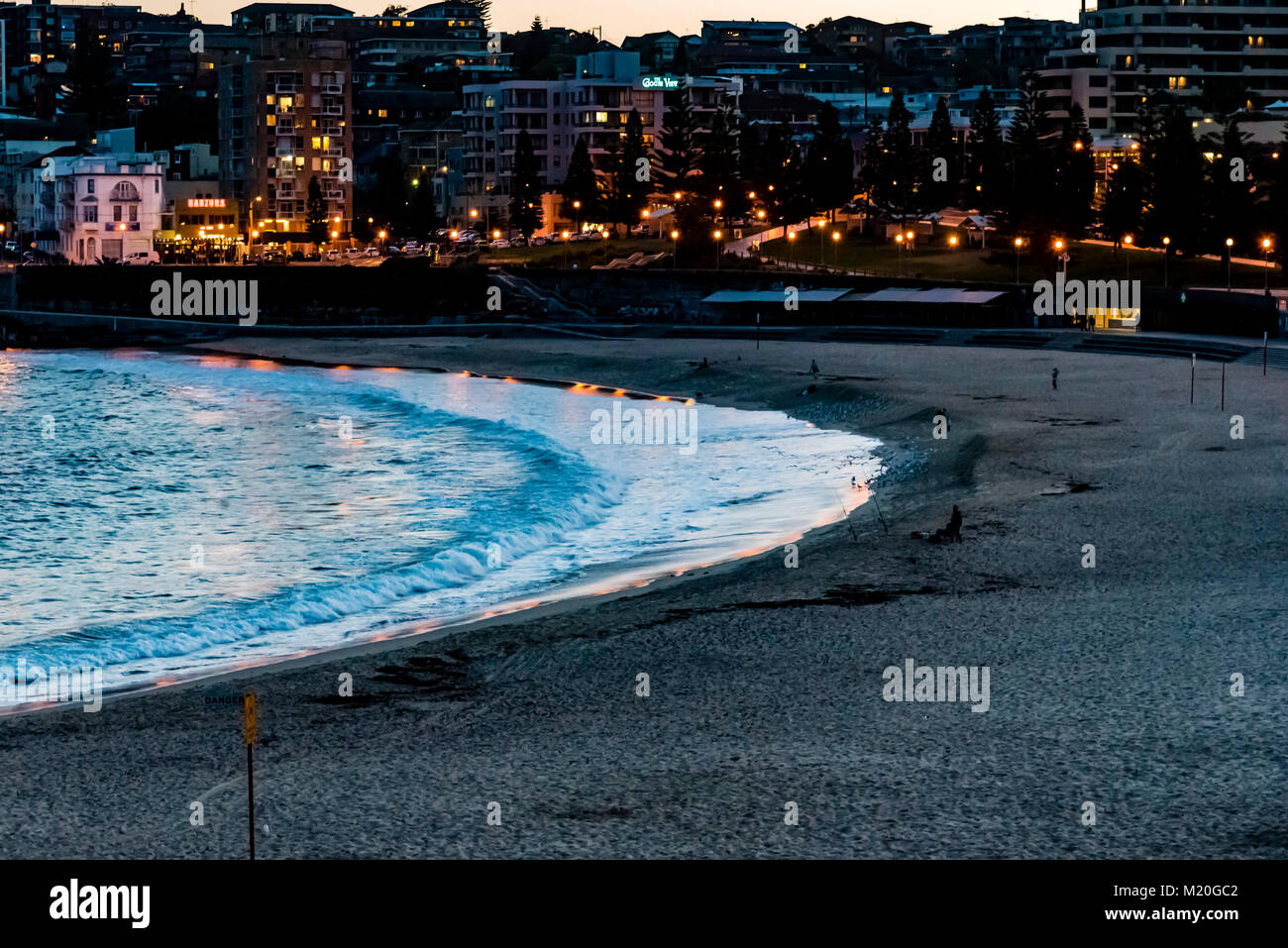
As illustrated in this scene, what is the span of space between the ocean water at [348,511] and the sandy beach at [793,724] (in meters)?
2.56

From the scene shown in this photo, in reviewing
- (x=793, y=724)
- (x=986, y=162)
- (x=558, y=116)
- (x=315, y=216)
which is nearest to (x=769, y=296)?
(x=986, y=162)

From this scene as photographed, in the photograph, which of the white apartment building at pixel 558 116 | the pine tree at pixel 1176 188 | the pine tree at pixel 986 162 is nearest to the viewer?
the pine tree at pixel 1176 188

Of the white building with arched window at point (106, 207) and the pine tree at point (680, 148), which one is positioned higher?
the pine tree at point (680, 148)

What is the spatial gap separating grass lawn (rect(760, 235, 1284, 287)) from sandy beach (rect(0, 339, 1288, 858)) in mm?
44094

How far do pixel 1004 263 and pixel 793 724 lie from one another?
65.3m

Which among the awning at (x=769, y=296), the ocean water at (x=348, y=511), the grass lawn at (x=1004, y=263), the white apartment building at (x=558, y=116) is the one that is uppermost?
the white apartment building at (x=558, y=116)

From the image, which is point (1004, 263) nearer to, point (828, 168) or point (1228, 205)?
point (1228, 205)

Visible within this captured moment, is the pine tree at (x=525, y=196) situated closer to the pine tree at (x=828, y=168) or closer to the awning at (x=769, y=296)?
the pine tree at (x=828, y=168)

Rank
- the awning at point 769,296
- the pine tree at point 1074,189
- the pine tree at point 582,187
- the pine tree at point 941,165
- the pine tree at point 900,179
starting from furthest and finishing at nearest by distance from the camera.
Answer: the pine tree at point 582,187
the pine tree at point 941,165
the pine tree at point 900,179
the pine tree at point 1074,189
the awning at point 769,296

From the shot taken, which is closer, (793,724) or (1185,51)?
(793,724)

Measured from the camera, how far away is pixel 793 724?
640 inches

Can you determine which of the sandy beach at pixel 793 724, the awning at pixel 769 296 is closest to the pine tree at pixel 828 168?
the awning at pixel 769 296

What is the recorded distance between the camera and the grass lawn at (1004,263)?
2773 inches

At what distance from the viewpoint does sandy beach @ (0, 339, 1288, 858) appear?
1324 centimetres
